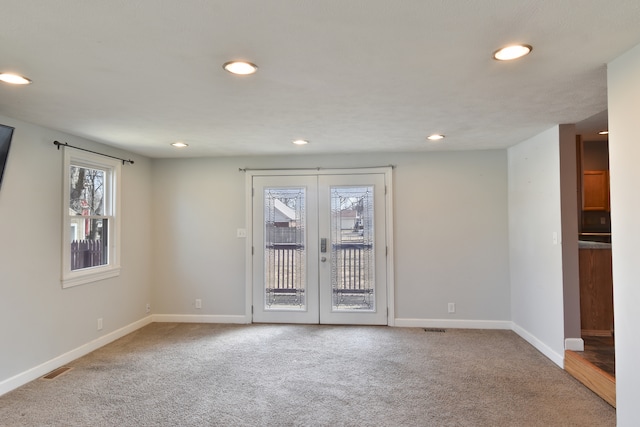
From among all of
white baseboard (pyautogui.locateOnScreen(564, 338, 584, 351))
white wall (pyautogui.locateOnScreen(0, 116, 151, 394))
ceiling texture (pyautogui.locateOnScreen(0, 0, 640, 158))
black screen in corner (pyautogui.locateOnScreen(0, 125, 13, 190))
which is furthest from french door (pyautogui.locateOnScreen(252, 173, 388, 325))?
black screen in corner (pyautogui.locateOnScreen(0, 125, 13, 190))

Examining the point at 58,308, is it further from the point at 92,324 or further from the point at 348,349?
the point at 348,349

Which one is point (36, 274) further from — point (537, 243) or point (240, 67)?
point (537, 243)

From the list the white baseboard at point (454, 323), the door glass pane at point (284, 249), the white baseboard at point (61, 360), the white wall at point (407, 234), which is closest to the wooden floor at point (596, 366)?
the white baseboard at point (454, 323)

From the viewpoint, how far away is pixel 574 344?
10.7ft

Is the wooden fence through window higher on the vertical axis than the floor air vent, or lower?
higher

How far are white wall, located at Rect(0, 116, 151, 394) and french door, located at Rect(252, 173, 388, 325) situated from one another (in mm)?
1856

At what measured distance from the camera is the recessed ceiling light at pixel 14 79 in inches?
83.0

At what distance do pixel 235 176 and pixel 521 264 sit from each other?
365 centimetres

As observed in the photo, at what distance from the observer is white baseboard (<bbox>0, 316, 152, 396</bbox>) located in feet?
9.70

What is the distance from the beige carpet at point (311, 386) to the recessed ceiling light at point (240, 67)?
2229mm

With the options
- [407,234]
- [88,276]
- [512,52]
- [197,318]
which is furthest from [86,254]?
[512,52]

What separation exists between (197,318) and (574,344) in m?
4.23

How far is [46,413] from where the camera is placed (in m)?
2.62

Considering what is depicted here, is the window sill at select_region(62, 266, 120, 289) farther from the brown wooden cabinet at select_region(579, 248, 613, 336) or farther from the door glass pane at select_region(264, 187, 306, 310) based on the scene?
the brown wooden cabinet at select_region(579, 248, 613, 336)
